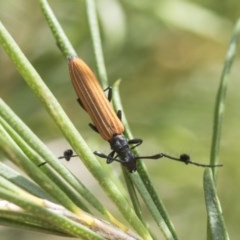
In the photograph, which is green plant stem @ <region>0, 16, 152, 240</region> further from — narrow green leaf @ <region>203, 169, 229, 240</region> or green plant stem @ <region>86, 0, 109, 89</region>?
green plant stem @ <region>86, 0, 109, 89</region>

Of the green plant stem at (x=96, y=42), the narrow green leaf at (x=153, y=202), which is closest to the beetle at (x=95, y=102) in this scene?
the green plant stem at (x=96, y=42)

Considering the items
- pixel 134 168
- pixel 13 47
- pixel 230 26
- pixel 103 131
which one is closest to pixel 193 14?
pixel 230 26

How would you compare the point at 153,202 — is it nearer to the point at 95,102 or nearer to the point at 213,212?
the point at 213,212

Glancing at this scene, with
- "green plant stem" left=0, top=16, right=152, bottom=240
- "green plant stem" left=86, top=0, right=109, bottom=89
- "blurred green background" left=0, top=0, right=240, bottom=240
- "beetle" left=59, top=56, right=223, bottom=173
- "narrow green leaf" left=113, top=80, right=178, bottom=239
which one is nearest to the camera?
"green plant stem" left=0, top=16, right=152, bottom=240

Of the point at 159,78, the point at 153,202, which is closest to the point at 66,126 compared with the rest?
the point at 153,202

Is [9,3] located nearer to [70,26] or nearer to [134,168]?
[70,26]

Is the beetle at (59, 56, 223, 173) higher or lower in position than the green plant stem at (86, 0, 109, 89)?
higher

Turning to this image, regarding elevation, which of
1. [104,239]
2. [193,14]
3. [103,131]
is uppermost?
[193,14]

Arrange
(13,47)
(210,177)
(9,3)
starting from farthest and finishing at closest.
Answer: (9,3) → (210,177) → (13,47)

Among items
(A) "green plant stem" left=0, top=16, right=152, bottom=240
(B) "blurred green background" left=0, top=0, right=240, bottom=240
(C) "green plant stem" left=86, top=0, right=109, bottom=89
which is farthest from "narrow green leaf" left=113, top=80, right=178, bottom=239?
(B) "blurred green background" left=0, top=0, right=240, bottom=240
